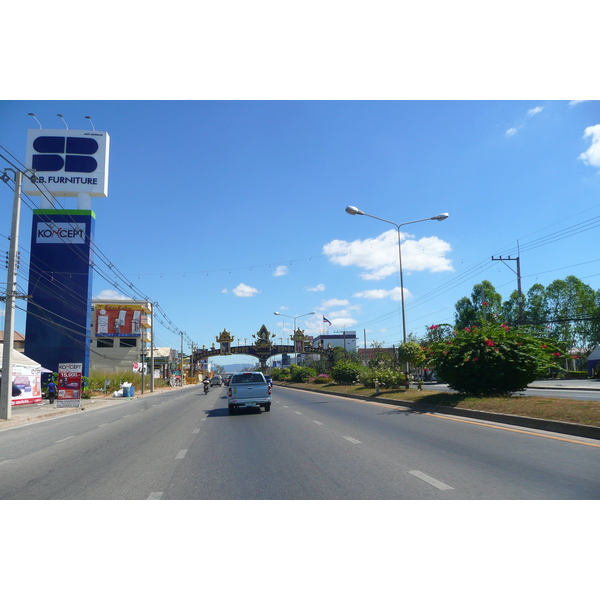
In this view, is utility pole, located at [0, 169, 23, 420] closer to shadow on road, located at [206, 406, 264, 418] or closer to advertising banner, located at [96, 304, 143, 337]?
shadow on road, located at [206, 406, 264, 418]

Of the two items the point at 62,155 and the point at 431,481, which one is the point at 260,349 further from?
the point at 431,481

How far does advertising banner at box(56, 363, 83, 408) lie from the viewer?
29.6 meters

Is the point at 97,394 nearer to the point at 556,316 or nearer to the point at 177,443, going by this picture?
the point at 177,443

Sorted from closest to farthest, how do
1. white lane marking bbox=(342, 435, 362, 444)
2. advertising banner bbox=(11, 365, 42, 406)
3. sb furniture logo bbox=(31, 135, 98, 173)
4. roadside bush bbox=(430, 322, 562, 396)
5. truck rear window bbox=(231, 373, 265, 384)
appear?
white lane marking bbox=(342, 435, 362, 444) < roadside bush bbox=(430, 322, 562, 396) < truck rear window bbox=(231, 373, 265, 384) < advertising banner bbox=(11, 365, 42, 406) < sb furniture logo bbox=(31, 135, 98, 173)

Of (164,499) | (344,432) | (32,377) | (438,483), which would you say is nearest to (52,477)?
(164,499)

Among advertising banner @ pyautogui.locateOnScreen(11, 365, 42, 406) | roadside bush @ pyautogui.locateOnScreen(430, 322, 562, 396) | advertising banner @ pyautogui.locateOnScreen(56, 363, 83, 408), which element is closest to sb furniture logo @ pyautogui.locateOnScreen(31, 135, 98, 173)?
advertising banner @ pyautogui.locateOnScreen(11, 365, 42, 406)

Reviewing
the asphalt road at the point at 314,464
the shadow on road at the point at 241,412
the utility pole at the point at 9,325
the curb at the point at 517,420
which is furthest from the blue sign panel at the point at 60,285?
the curb at the point at 517,420

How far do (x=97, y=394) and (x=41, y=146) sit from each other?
26.7 meters

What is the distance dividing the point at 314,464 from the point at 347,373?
110 feet

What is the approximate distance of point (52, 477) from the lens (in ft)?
28.1

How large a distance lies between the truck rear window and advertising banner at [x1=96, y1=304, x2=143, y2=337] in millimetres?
68446

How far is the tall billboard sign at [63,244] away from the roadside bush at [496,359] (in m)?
44.1

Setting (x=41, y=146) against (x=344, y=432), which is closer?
(x=344, y=432)

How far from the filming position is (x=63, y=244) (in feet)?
179
